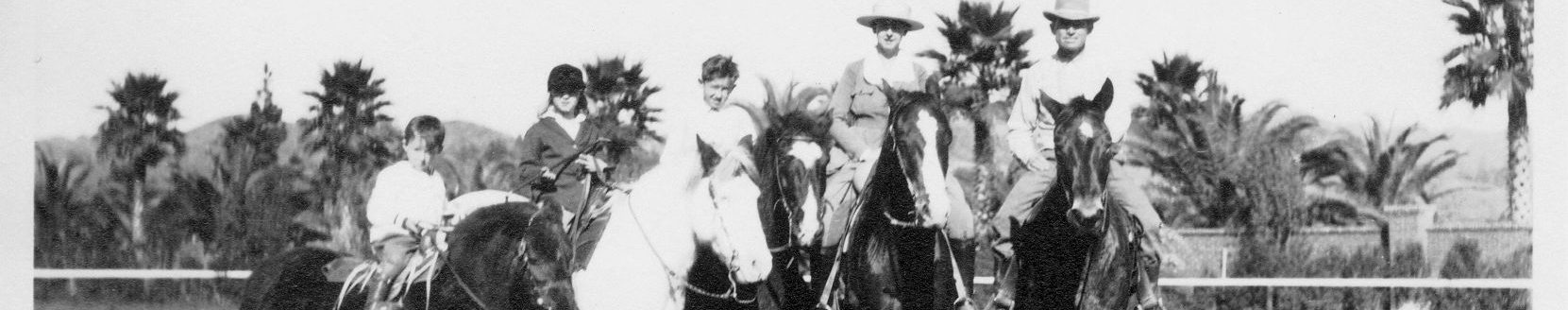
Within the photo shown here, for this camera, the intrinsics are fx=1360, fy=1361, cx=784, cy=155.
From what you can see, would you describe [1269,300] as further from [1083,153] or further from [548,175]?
[548,175]

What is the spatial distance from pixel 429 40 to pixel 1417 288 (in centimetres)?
443

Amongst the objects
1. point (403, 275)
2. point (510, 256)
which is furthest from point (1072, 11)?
point (403, 275)

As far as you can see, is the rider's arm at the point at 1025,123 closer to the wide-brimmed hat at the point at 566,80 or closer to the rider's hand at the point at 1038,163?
the rider's hand at the point at 1038,163

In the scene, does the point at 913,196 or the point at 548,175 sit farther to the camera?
the point at 548,175

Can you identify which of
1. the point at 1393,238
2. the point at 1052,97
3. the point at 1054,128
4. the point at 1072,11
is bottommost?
the point at 1393,238

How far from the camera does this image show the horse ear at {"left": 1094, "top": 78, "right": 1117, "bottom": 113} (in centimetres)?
536

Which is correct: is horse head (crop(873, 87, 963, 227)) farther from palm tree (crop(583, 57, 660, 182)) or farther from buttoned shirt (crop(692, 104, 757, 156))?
palm tree (crop(583, 57, 660, 182))

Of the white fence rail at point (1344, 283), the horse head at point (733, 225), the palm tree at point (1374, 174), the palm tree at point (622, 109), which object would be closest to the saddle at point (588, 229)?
the horse head at point (733, 225)

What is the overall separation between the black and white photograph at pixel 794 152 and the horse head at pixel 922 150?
16 mm

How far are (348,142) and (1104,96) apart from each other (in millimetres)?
3399

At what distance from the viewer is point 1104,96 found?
5406mm

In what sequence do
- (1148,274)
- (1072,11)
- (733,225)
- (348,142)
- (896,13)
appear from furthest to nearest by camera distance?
1. (348,142)
2. (896,13)
3. (1072,11)
4. (1148,274)
5. (733,225)

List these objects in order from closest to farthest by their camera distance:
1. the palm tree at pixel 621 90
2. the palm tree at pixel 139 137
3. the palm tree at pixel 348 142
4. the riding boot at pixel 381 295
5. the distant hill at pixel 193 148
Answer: the riding boot at pixel 381 295 → the palm tree at pixel 621 90 → the palm tree at pixel 348 142 → the distant hill at pixel 193 148 → the palm tree at pixel 139 137

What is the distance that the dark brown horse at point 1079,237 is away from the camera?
5.11 m
